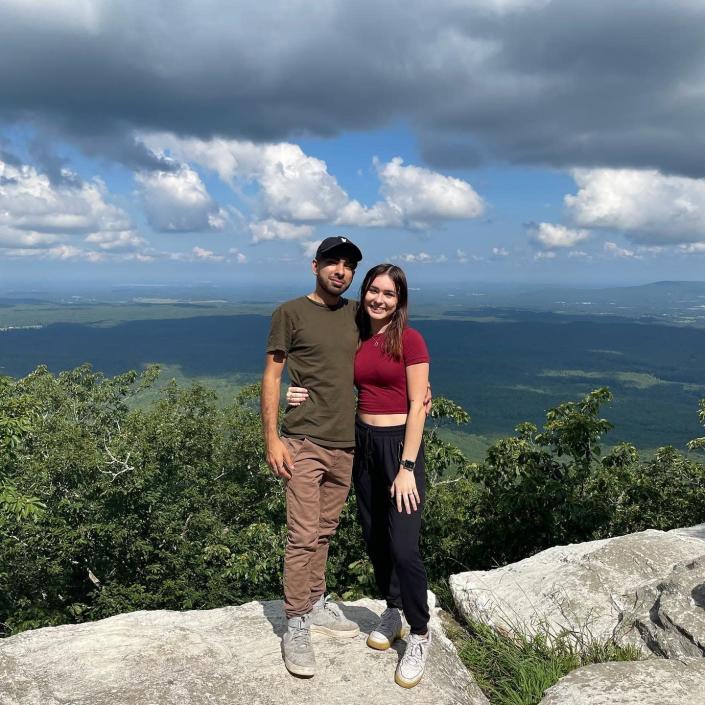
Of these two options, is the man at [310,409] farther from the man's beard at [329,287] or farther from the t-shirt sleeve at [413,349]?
the t-shirt sleeve at [413,349]

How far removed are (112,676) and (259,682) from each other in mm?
1191

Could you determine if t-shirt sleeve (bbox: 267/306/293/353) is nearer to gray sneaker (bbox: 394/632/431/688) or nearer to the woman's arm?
the woman's arm

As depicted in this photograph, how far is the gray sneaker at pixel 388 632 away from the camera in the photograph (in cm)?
471

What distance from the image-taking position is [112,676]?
430cm

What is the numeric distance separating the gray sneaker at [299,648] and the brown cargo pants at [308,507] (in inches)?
3.4

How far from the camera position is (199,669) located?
4.42 m

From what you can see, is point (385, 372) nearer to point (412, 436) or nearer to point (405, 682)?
point (412, 436)

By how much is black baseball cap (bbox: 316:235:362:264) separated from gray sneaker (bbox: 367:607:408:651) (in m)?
3.22

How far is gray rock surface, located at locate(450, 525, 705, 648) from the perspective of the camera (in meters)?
5.69

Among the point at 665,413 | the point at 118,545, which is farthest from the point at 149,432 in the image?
the point at 665,413

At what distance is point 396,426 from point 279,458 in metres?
1.04

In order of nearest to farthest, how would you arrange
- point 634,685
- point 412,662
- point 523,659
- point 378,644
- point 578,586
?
point 634,685, point 412,662, point 378,644, point 523,659, point 578,586

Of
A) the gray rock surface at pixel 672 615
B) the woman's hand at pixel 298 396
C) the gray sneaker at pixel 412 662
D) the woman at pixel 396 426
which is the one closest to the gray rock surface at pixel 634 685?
the gray rock surface at pixel 672 615

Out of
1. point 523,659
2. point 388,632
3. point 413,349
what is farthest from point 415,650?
point 413,349
